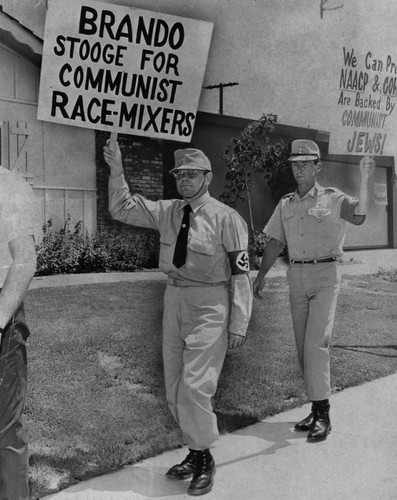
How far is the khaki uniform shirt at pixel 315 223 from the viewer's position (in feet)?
12.5

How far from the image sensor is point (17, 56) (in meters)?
2.64

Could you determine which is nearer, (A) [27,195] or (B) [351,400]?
(A) [27,195]

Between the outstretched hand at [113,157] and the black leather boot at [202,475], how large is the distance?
1.26 metres

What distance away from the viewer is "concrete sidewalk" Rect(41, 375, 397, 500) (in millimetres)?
2975

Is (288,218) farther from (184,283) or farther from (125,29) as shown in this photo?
(125,29)

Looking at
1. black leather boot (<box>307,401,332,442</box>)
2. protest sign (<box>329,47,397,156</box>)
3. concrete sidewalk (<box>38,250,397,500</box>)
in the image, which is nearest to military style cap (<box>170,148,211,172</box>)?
concrete sidewalk (<box>38,250,397,500</box>)

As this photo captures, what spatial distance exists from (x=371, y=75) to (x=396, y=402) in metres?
2.08

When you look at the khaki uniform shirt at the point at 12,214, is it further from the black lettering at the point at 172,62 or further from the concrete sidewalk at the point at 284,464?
the black lettering at the point at 172,62

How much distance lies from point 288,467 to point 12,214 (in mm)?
1845

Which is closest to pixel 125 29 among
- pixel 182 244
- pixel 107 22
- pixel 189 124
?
pixel 107 22

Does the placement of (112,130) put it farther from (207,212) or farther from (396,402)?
(396,402)

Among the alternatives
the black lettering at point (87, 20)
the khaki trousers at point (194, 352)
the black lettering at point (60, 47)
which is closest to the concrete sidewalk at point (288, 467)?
the khaki trousers at point (194, 352)

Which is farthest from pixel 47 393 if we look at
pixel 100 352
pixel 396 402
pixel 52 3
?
pixel 396 402

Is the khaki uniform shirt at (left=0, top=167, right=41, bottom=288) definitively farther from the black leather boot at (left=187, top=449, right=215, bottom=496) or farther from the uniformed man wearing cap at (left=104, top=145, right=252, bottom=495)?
the black leather boot at (left=187, top=449, right=215, bottom=496)
